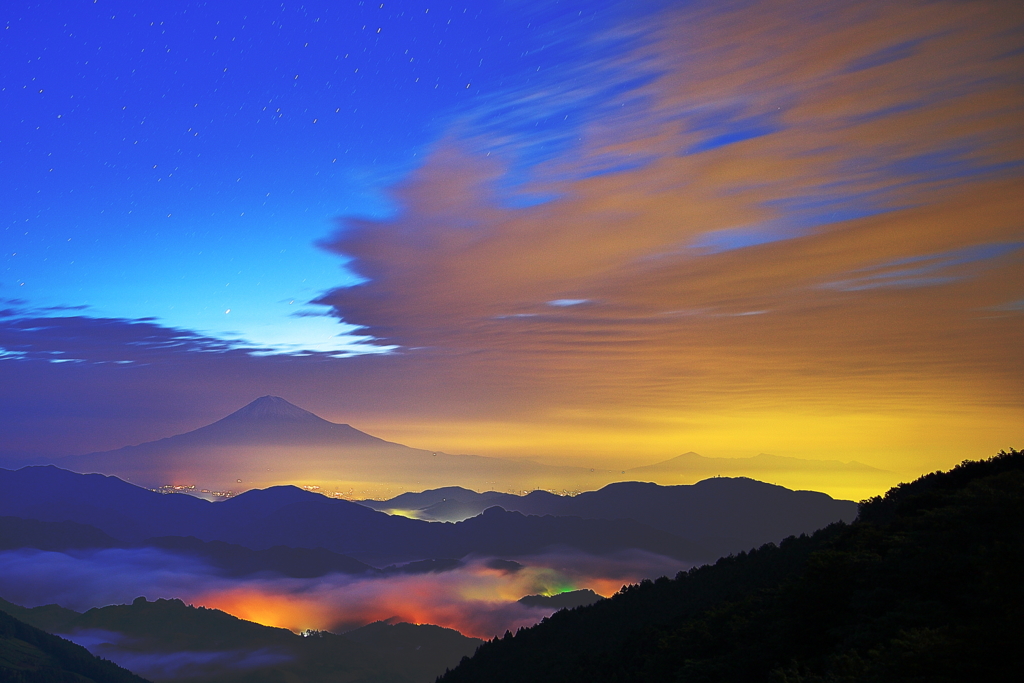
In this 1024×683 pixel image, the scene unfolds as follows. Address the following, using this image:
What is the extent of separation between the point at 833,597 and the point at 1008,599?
37.3ft

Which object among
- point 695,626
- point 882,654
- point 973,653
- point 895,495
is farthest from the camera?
point 895,495

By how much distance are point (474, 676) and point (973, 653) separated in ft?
381

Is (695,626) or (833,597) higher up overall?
(833,597)

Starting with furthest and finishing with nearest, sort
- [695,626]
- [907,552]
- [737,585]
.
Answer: [737,585]
[695,626]
[907,552]

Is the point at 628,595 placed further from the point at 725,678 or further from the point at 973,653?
the point at 973,653

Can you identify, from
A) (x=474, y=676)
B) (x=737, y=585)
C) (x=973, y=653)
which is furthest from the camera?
(x=474, y=676)

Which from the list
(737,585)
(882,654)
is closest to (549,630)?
(737,585)

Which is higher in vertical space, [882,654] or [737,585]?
[882,654]

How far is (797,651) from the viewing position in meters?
38.1

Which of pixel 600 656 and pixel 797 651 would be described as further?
pixel 600 656

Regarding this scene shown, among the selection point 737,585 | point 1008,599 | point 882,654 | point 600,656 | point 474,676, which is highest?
point 1008,599

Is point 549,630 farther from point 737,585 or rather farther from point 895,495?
point 895,495

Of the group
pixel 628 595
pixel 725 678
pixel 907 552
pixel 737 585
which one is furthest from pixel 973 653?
pixel 628 595

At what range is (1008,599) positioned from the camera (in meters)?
29.1
